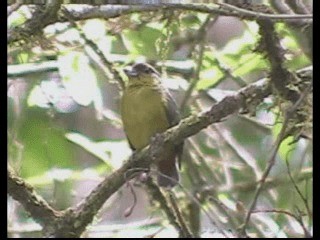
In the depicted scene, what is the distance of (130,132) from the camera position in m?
2.09

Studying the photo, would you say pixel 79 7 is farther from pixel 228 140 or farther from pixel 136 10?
pixel 228 140

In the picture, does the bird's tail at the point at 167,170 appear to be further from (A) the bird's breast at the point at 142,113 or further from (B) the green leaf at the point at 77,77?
(B) the green leaf at the point at 77,77

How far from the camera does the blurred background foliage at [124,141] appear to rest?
1711 millimetres

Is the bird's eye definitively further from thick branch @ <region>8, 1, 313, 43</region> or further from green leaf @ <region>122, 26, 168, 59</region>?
thick branch @ <region>8, 1, 313, 43</region>

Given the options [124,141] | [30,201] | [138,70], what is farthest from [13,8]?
[124,141]

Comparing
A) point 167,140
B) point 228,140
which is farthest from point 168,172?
point 167,140

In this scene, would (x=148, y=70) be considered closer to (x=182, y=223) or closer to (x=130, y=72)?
(x=130, y=72)

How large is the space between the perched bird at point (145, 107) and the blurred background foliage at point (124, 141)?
47 millimetres

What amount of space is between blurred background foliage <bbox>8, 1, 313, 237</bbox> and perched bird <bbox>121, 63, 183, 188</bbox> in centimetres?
5

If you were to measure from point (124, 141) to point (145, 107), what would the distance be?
12cm

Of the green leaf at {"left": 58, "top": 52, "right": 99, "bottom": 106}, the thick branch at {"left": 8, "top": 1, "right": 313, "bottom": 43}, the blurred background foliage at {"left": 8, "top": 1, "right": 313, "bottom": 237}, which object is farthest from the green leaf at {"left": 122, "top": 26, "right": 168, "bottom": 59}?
the thick branch at {"left": 8, "top": 1, "right": 313, "bottom": 43}

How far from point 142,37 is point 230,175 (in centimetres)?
54
